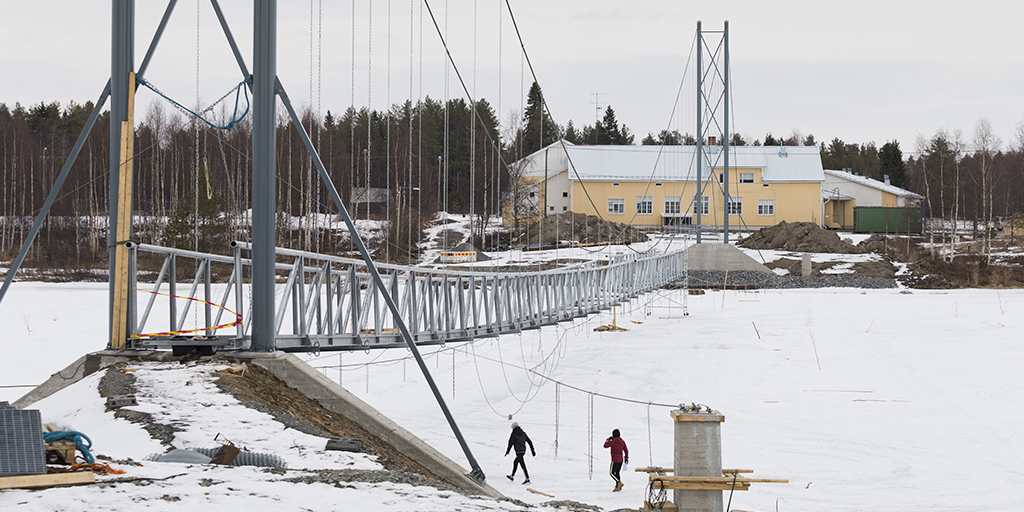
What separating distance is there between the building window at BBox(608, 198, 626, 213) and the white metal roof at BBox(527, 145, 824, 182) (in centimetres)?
123

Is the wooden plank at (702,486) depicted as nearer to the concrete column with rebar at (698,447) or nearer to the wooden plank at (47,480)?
the concrete column with rebar at (698,447)

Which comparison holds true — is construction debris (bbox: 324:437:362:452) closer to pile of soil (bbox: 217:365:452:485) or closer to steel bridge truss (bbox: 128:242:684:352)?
pile of soil (bbox: 217:365:452:485)

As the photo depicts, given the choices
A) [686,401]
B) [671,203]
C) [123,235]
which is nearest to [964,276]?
[671,203]

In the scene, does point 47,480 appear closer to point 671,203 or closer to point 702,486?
point 702,486

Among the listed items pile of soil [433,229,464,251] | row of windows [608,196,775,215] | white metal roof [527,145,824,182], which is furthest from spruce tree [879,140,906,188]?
pile of soil [433,229,464,251]

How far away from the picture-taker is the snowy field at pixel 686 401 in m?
5.30

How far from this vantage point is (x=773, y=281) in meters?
34.0

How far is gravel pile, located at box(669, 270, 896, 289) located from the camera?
3303cm

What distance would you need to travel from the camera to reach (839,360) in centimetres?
1797

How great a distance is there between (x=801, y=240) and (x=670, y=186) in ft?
28.1

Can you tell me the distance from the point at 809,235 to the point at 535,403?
1173 inches

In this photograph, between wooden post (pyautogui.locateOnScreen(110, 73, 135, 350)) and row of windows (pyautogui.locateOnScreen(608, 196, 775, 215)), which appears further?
row of windows (pyautogui.locateOnScreen(608, 196, 775, 215))

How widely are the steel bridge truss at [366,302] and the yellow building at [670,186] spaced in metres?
25.8

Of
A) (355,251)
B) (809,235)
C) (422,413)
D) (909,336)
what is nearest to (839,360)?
(909,336)
